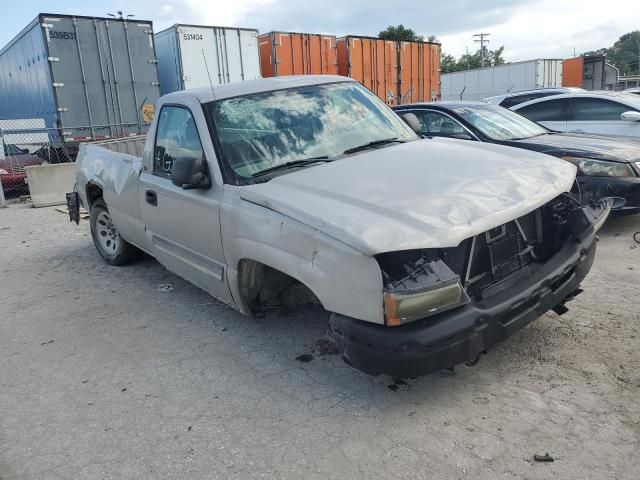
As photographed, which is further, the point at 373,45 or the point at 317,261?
the point at 373,45

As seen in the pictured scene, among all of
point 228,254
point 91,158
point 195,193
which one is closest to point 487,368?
point 228,254

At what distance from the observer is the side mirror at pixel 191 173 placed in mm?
3525

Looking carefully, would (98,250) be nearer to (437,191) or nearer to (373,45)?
(437,191)

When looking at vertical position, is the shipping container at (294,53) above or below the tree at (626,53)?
below

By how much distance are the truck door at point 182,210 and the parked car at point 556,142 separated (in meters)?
3.15

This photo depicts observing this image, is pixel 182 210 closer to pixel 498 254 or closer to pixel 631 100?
pixel 498 254

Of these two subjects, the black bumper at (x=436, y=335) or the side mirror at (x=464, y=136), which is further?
the side mirror at (x=464, y=136)

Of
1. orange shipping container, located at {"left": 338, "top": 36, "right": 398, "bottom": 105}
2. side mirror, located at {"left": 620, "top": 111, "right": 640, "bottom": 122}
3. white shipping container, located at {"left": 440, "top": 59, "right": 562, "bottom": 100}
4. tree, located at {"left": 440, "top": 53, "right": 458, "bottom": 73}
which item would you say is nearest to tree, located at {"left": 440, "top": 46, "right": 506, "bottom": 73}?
tree, located at {"left": 440, "top": 53, "right": 458, "bottom": 73}

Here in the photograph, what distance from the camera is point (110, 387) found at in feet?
11.4

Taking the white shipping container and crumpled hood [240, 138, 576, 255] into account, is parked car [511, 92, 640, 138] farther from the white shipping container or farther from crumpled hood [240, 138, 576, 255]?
the white shipping container

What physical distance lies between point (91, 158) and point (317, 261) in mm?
4204

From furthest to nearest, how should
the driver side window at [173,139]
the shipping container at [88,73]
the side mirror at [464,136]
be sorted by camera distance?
the shipping container at [88,73] → the side mirror at [464,136] → the driver side window at [173,139]

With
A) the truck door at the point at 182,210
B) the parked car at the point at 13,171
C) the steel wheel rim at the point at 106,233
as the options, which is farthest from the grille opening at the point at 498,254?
the parked car at the point at 13,171

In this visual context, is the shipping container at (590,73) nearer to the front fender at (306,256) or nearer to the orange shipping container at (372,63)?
the orange shipping container at (372,63)
